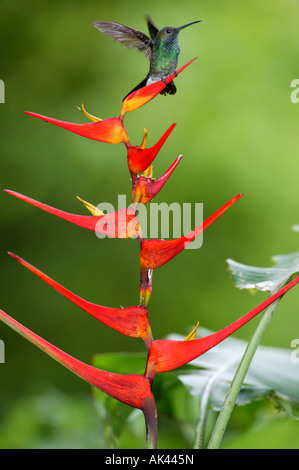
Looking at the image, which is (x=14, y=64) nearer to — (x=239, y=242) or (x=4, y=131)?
(x=4, y=131)

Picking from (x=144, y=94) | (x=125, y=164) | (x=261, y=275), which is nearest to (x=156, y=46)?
(x=144, y=94)

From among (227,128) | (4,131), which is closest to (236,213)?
(227,128)

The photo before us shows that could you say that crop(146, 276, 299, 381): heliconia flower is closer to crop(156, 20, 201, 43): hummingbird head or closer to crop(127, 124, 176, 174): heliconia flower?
crop(127, 124, 176, 174): heliconia flower

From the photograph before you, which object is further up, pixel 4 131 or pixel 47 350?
pixel 4 131

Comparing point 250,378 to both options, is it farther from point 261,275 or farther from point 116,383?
point 116,383

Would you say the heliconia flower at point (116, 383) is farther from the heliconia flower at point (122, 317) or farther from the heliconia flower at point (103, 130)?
the heliconia flower at point (103, 130)

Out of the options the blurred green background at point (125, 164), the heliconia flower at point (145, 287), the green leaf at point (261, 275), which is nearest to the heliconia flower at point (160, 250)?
the heliconia flower at point (145, 287)

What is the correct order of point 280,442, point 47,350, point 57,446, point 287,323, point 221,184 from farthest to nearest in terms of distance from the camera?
1. point 221,184
2. point 287,323
3. point 57,446
4. point 280,442
5. point 47,350
